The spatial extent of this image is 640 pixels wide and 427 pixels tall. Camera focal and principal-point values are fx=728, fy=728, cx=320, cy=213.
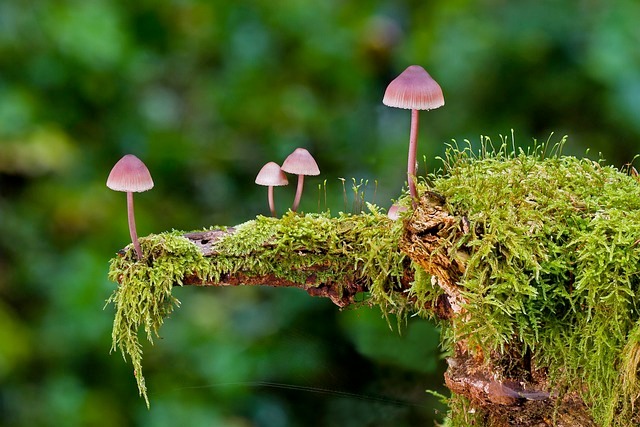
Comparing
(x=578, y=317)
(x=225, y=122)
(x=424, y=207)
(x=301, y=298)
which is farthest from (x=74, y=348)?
(x=578, y=317)

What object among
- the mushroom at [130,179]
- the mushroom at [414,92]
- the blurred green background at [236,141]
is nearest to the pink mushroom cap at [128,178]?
the mushroom at [130,179]

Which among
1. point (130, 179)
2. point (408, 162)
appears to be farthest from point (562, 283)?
point (130, 179)

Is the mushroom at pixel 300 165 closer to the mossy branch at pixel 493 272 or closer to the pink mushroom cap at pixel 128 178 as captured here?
the mossy branch at pixel 493 272

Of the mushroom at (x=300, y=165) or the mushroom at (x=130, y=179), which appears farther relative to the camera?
the mushroom at (x=300, y=165)

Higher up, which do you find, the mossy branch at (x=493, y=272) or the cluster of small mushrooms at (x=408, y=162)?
the cluster of small mushrooms at (x=408, y=162)

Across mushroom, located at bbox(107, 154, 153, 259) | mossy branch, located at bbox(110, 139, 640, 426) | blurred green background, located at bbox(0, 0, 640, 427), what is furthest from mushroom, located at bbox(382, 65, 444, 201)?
blurred green background, located at bbox(0, 0, 640, 427)

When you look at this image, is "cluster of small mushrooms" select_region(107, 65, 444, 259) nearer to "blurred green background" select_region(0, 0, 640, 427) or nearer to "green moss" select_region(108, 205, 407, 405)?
"green moss" select_region(108, 205, 407, 405)

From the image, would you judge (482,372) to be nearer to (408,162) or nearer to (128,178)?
(408,162)

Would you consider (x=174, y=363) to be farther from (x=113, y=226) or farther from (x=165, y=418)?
(x=113, y=226)
